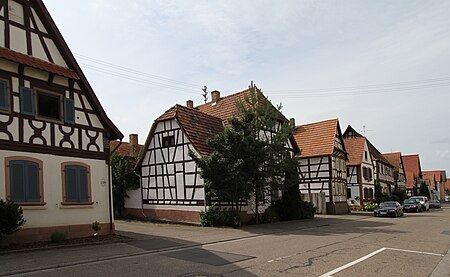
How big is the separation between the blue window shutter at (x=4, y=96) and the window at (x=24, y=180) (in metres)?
1.85

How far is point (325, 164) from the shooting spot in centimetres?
3972

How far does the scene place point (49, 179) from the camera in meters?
15.9

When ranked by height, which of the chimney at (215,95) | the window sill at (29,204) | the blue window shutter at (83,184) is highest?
the chimney at (215,95)

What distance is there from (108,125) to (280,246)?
918cm

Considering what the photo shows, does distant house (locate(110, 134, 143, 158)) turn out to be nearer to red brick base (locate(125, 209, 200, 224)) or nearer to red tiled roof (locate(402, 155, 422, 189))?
red brick base (locate(125, 209, 200, 224))

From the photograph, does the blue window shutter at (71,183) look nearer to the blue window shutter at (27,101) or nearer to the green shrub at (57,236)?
the green shrub at (57,236)

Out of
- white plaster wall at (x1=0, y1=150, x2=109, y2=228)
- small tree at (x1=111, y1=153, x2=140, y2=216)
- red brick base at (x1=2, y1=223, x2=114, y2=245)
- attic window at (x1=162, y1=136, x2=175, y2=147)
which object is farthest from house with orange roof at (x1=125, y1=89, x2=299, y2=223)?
red brick base at (x1=2, y1=223, x2=114, y2=245)

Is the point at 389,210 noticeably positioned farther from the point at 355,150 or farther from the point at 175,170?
the point at 175,170

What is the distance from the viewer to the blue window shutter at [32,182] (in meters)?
15.1

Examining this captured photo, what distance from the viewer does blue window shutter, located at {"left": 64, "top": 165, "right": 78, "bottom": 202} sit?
16547 mm

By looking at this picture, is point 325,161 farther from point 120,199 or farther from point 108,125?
point 108,125

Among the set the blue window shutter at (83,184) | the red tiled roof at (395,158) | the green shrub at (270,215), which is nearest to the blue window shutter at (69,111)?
the blue window shutter at (83,184)

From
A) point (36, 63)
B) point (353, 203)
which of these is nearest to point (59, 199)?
point (36, 63)

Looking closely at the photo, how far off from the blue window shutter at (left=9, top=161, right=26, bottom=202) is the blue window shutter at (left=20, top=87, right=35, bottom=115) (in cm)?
193
